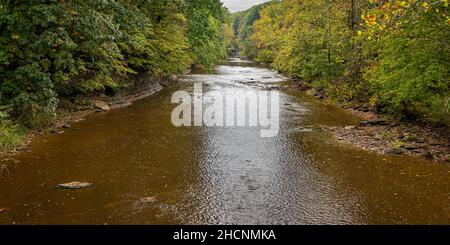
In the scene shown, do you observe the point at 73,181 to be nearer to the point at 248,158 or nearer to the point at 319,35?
the point at 248,158

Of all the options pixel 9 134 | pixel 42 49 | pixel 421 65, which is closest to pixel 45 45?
pixel 42 49

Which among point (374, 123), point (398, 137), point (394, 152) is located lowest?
point (394, 152)

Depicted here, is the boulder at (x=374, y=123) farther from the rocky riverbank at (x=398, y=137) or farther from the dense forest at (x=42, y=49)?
the dense forest at (x=42, y=49)

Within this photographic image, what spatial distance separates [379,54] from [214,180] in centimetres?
1207

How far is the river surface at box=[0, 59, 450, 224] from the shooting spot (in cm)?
838

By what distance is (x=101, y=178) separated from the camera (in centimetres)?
1030

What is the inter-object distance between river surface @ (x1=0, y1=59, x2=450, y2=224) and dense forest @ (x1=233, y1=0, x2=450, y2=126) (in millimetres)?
3605

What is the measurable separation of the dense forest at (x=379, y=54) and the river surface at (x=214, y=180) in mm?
3605

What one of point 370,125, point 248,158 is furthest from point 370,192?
point 370,125

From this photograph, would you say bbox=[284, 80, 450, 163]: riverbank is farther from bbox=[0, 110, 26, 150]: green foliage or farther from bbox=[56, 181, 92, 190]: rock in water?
bbox=[0, 110, 26, 150]: green foliage

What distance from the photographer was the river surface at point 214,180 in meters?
8.38

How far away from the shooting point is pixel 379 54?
1867cm
